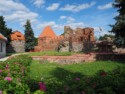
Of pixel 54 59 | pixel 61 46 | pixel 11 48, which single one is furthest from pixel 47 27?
pixel 54 59

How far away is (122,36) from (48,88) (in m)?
17.8

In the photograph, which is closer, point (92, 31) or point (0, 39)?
point (0, 39)

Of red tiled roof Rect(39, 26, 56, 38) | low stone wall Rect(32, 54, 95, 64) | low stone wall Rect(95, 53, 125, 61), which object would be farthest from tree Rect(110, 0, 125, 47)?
red tiled roof Rect(39, 26, 56, 38)

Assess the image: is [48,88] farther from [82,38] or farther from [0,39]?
[82,38]

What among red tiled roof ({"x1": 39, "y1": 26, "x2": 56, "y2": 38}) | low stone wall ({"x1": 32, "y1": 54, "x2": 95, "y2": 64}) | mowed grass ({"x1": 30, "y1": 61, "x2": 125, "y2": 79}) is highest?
red tiled roof ({"x1": 39, "y1": 26, "x2": 56, "y2": 38})

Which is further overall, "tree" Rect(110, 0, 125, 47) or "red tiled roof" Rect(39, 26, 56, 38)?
"red tiled roof" Rect(39, 26, 56, 38)

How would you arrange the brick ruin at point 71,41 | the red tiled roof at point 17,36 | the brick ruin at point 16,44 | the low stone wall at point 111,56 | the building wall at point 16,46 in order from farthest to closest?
the red tiled roof at point 17,36 < the brick ruin at point 16,44 < the building wall at point 16,46 < the brick ruin at point 71,41 < the low stone wall at point 111,56

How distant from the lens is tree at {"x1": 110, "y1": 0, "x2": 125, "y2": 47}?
21.7 m

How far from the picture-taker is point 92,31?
4944 cm

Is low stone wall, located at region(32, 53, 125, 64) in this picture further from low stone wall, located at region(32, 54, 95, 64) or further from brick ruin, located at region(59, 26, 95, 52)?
brick ruin, located at region(59, 26, 95, 52)

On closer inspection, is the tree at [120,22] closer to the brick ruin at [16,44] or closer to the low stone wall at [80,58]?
the low stone wall at [80,58]

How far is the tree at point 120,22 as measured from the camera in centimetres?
2166

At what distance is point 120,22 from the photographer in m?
21.6

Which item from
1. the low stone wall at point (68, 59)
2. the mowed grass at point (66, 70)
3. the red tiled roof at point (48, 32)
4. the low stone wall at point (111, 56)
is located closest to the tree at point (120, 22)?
the low stone wall at point (111, 56)
